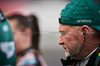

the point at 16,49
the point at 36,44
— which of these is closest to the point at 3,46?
the point at 16,49

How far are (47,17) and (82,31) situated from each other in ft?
1.63

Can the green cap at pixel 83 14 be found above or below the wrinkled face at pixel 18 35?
above

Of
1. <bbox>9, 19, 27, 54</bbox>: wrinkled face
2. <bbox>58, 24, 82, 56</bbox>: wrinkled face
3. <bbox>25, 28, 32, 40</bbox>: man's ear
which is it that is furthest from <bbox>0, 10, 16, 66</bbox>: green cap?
<bbox>58, 24, 82, 56</bbox>: wrinkled face

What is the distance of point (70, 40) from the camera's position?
1802mm

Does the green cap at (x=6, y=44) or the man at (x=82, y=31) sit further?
the green cap at (x=6, y=44)

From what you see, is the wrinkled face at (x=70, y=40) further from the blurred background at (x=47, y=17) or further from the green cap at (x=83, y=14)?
the blurred background at (x=47, y=17)

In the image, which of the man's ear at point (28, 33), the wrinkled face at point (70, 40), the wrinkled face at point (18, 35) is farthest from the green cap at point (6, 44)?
the wrinkled face at point (70, 40)

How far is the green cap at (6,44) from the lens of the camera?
211 cm

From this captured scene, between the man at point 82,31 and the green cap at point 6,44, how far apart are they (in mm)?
592

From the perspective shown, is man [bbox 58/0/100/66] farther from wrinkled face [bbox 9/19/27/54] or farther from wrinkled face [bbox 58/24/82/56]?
wrinkled face [bbox 9/19/27/54]

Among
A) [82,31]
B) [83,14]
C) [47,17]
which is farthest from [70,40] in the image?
[47,17]

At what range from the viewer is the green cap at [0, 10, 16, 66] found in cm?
211

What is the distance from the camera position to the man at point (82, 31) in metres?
1.73

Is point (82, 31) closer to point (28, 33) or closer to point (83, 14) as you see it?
point (83, 14)
